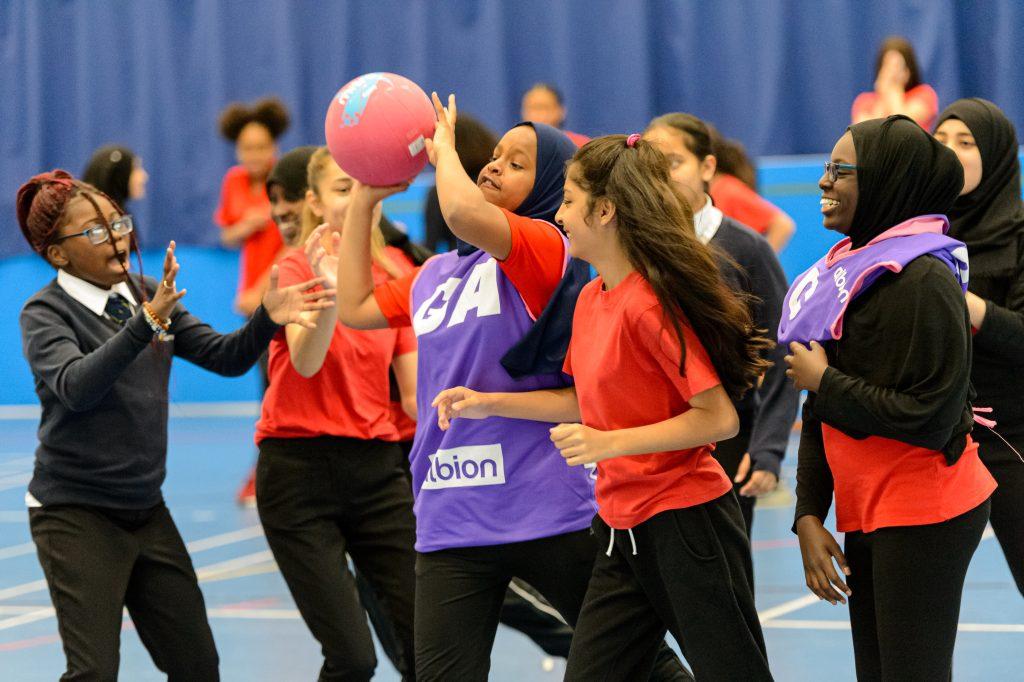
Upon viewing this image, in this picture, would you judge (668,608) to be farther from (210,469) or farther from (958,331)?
(210,469)

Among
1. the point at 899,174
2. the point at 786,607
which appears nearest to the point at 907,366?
the point at 899,174

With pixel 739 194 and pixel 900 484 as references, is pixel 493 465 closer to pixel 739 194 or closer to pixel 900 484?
pixel 900 484

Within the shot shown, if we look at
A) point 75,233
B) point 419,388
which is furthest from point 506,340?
point 75,233

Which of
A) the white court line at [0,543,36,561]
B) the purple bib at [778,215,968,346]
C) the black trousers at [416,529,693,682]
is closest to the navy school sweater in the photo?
the black trousers at [416,529,693,682]

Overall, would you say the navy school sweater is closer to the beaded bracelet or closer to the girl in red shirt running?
the beaded bracelet

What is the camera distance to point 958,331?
296 cm

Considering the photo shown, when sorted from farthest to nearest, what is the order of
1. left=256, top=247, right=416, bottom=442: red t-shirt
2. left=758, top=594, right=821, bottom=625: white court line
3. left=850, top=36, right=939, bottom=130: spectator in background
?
1. left=850, top=36, right=939, bottom=130: spectator in background
2. left=758, top=594, right=821, bottom=625: white court line
3. left=256, top=247, right=416, bottom=442: red t-shirt

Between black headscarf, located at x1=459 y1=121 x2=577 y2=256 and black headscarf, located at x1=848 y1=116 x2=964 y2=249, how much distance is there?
2.40 feet

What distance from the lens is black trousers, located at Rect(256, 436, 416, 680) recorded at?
4105 millimetres

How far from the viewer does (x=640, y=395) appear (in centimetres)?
311

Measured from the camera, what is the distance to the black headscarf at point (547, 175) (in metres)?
3.45

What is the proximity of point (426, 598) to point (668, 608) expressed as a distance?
0.64m

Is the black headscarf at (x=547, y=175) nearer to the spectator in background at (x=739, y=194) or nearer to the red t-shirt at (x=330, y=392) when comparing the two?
the red t-shirt at (x=330, y=392)

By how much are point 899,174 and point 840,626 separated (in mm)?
2853
